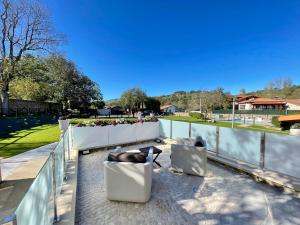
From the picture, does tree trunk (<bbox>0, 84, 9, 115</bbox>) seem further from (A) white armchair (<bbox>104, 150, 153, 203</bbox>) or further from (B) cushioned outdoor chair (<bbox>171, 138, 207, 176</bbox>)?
(B) cushioned outdoor chair (<bbox>171, 138, 207, 176</bbox>)

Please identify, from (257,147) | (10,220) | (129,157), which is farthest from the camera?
(257,147)

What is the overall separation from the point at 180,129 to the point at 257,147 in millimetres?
3484

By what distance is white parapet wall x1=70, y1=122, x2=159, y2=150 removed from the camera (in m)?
6.54

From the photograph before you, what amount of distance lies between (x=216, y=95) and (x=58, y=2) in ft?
91.6

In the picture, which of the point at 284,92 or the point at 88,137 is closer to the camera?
the point at 88,137

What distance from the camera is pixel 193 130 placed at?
688cm

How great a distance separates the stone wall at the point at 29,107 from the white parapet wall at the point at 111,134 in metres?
14.0

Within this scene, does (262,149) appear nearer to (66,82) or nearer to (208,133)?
(208,133)

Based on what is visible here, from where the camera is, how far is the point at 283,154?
13.5ft

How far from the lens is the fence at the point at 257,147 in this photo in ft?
13.0

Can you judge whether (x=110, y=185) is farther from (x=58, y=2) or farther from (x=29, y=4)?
(x=29, y=4)

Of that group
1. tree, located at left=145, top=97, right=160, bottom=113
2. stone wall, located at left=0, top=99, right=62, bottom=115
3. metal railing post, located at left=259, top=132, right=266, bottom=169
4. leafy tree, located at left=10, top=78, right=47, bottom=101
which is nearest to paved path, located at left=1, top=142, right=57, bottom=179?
metal railing post, located at left=259, top=132, right=266, bottom=169

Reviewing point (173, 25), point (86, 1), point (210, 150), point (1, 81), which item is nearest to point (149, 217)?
point (210, 150)

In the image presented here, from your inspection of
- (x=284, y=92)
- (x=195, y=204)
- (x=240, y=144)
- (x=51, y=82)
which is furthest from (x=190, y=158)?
(x=284, y=92)
